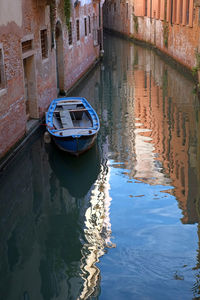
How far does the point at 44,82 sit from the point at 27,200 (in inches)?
241

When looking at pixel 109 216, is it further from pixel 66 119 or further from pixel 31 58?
pixel 31 58

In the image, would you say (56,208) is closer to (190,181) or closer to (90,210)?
(90,210)

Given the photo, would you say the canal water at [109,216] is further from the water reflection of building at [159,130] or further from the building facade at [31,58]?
the building facade at [31,58]

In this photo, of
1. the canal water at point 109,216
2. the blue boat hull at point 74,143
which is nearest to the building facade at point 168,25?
the canal water at point 109,216

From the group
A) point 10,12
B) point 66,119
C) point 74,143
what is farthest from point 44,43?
point 74,143

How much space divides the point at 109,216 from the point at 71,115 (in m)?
5.21

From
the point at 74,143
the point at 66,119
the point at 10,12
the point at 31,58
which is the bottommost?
the point at 74,143

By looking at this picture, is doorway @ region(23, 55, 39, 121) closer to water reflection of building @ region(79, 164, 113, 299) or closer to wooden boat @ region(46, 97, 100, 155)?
wooden boat @ region(46, 97, 100, 155)

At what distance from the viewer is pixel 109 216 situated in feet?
23.6

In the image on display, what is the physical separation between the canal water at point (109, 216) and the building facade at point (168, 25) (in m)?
7.62

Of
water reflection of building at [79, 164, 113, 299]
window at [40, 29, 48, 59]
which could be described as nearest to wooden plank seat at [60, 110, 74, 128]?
water reflection of building at [79, 164, 113, 299]

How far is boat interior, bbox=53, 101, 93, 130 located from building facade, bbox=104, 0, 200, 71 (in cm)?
654

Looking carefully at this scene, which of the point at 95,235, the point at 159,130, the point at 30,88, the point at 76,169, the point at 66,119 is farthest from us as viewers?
the point at 30,88

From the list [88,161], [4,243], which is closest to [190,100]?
[88,161]
